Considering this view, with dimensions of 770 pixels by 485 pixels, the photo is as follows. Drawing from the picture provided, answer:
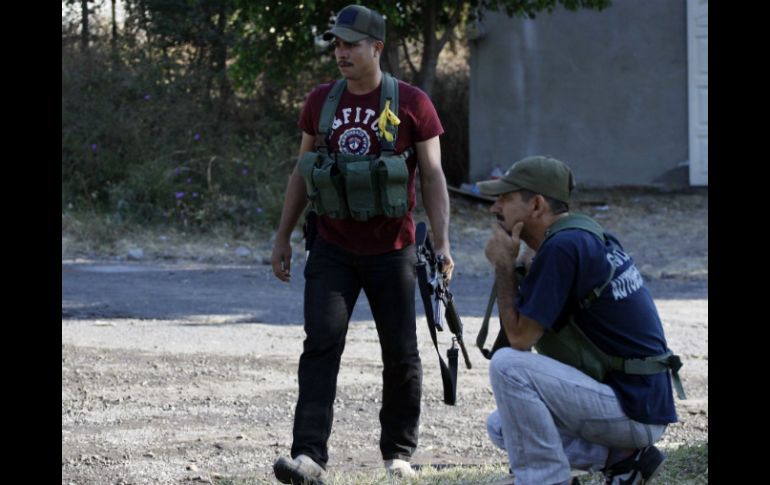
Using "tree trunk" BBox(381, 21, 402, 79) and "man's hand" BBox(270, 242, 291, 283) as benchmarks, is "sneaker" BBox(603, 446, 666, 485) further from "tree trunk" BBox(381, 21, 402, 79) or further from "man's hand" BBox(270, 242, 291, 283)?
"tree trunk" BBox(381, 21, 402, 79)

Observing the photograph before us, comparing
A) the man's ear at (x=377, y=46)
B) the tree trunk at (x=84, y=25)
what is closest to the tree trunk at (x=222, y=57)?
the tree trunk at (x=84, y=25)

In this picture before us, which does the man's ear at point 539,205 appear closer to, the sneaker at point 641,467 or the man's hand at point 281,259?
the sneaker at point 641,467

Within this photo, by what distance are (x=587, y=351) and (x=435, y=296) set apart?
0.92 metres

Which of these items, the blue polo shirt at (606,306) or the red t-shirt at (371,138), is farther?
the red t-shirt at (371,138)

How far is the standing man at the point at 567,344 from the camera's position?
11.7 feet

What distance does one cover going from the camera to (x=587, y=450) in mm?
3807

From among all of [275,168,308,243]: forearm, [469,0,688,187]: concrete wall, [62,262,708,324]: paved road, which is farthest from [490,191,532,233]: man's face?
[469,0,688,187]: concrete wall

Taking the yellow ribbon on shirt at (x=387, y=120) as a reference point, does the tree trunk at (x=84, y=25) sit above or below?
above

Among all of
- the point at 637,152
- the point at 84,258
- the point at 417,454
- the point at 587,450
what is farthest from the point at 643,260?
the point at 587,450

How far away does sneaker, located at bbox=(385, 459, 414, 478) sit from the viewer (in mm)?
4469

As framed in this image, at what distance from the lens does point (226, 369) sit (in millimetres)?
6734

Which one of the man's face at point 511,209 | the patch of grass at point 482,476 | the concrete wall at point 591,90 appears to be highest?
the concrete wall at point 591,90

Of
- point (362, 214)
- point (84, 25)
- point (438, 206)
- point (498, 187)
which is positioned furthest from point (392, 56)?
point (498, 187)

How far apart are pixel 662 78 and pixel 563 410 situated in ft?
41.0
